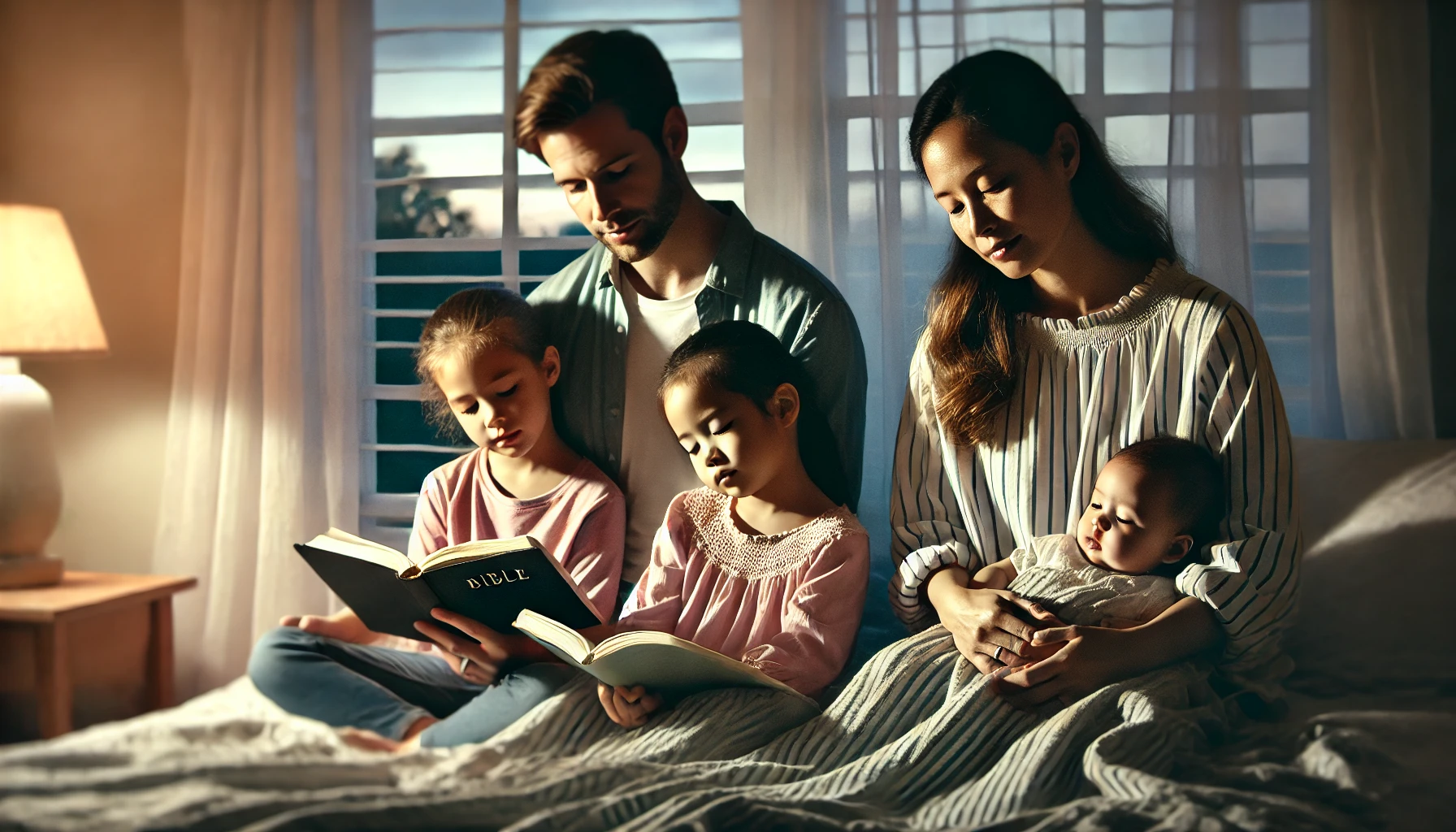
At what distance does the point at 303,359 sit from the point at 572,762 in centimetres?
123

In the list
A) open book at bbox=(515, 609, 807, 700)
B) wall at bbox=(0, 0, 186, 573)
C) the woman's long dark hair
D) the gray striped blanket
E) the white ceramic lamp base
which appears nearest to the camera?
the gray striped blanket

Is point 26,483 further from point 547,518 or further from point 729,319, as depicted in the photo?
point 729,319

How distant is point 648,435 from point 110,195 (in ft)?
4.50

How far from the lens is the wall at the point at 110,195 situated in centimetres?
228

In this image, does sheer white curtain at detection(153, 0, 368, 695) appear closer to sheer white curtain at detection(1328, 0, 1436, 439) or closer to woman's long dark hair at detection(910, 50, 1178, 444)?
woman's long dark hair at detection(910, 50, 1178, 444)

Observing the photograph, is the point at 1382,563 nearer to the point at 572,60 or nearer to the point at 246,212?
the point at 572,60

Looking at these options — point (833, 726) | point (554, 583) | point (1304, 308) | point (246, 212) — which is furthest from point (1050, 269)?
point (246, 212)

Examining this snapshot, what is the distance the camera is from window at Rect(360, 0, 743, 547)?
80.9 inches

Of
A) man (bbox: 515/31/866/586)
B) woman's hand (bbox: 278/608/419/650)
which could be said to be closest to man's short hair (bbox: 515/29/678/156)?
man (bbox: 515/31/866/586)

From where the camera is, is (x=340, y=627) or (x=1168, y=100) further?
(x=1168, y=100)

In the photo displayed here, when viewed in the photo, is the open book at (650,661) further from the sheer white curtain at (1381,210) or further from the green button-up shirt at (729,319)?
the sheer white curtain at (1381,210)

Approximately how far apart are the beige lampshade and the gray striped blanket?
950 millimetres

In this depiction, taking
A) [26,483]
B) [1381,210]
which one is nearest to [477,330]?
[26,483]

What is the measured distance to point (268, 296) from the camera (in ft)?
7.12
